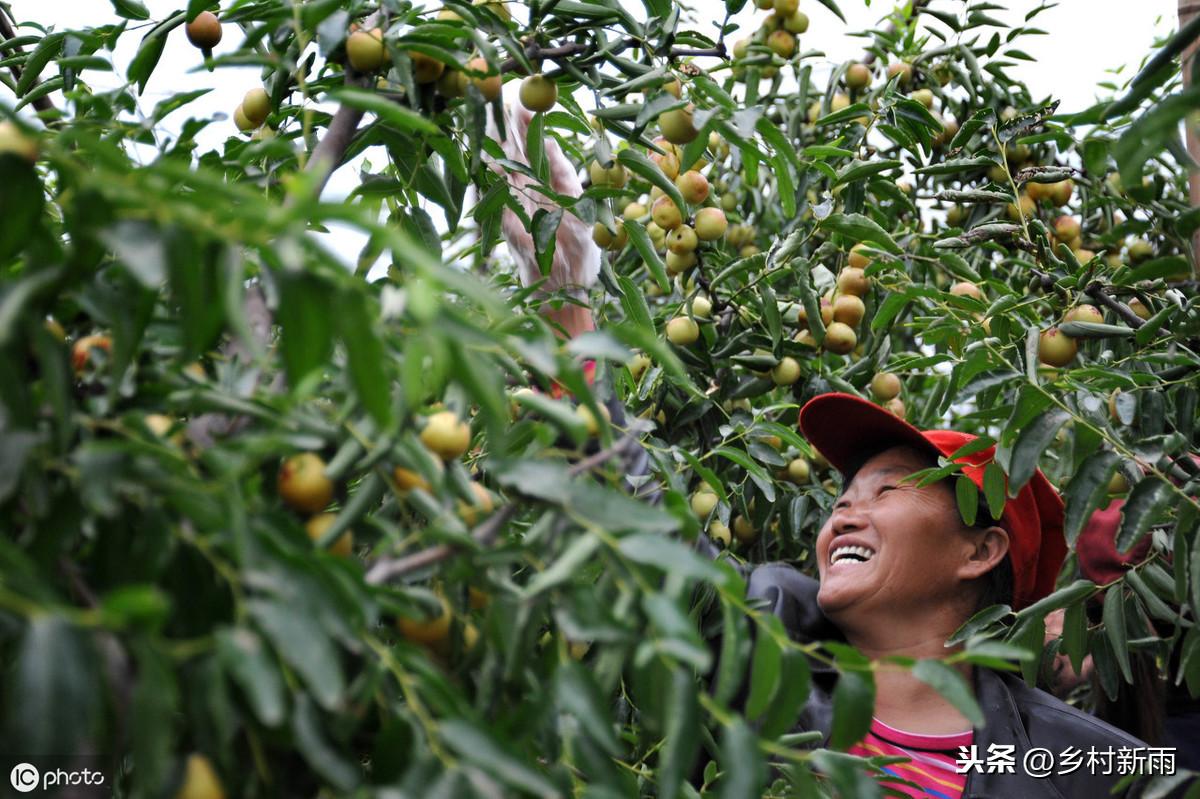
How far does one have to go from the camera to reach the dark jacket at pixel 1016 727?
1.59 metres

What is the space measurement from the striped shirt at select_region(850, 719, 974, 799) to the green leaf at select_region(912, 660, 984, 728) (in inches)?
33.5

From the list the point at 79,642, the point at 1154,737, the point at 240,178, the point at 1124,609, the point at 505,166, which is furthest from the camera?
the point at 1154,737

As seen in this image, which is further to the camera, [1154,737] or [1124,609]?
[1154,737]

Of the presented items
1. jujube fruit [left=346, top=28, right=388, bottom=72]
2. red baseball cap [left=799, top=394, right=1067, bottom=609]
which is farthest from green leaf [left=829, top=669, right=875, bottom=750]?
red baseball cap [left=799, top=394, right=1067, bottom=609]

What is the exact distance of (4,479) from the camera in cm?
62

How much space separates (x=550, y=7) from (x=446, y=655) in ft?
2.37

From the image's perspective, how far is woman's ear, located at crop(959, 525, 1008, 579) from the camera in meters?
Answer: 1.89

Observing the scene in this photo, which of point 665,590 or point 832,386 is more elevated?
point 665,590

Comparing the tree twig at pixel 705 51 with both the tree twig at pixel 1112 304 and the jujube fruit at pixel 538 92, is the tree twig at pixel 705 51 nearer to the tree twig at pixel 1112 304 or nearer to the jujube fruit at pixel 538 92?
the jujube fruit at pixel 538 92

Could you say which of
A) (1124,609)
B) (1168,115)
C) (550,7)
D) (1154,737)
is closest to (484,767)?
(1168,115)

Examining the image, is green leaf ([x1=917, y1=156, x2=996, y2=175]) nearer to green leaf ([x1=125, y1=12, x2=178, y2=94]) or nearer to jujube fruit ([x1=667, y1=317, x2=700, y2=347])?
jujube fruit ([x1=667, y1=317, x2=700, y2=347])

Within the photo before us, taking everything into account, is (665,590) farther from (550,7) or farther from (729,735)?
(550,7)

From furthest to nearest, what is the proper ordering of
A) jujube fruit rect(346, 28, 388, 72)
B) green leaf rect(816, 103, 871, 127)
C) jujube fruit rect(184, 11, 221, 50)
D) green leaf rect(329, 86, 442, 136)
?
green leaf rect(816, 103, 871, 127)
jujube fruit rect(184, 11, 221, 50)
jujube fruit rect(346, 28, 388, 72)
green leaf rect(329, 86, 442, 136)

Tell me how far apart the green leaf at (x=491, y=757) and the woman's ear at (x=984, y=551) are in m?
1.36
